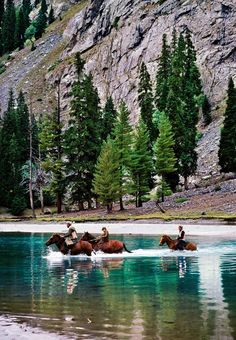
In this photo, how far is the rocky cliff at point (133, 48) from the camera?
122 meters

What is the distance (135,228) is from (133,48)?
344 ft

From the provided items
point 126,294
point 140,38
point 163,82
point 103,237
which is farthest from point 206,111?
point 126,294

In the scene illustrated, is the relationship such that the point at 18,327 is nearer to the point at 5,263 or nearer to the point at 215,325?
the point at 215,325

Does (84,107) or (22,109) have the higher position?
(22,109)

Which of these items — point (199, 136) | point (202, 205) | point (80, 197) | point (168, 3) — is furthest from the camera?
point (168, 3)

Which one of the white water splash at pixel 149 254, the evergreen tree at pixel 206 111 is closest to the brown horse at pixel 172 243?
the white water splash at pixel 149 254

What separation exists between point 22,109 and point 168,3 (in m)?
47.4

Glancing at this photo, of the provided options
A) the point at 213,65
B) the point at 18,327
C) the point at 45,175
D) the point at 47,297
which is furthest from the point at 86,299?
the point at 213,65

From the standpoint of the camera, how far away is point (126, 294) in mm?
18703

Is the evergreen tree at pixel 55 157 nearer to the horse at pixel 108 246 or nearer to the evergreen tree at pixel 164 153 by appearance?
the evergreen tree at pixel 164 153

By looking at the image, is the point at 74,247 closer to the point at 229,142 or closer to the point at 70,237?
the point at 70,237

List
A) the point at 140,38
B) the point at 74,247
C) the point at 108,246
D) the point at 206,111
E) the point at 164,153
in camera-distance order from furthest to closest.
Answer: the point at 140,38 < the point at 206,111 < the point at 164,153 < the point at 108,246 < the point at 74,247

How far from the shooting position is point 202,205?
65.3 meters

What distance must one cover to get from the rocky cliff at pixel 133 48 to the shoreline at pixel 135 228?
35.5 m
